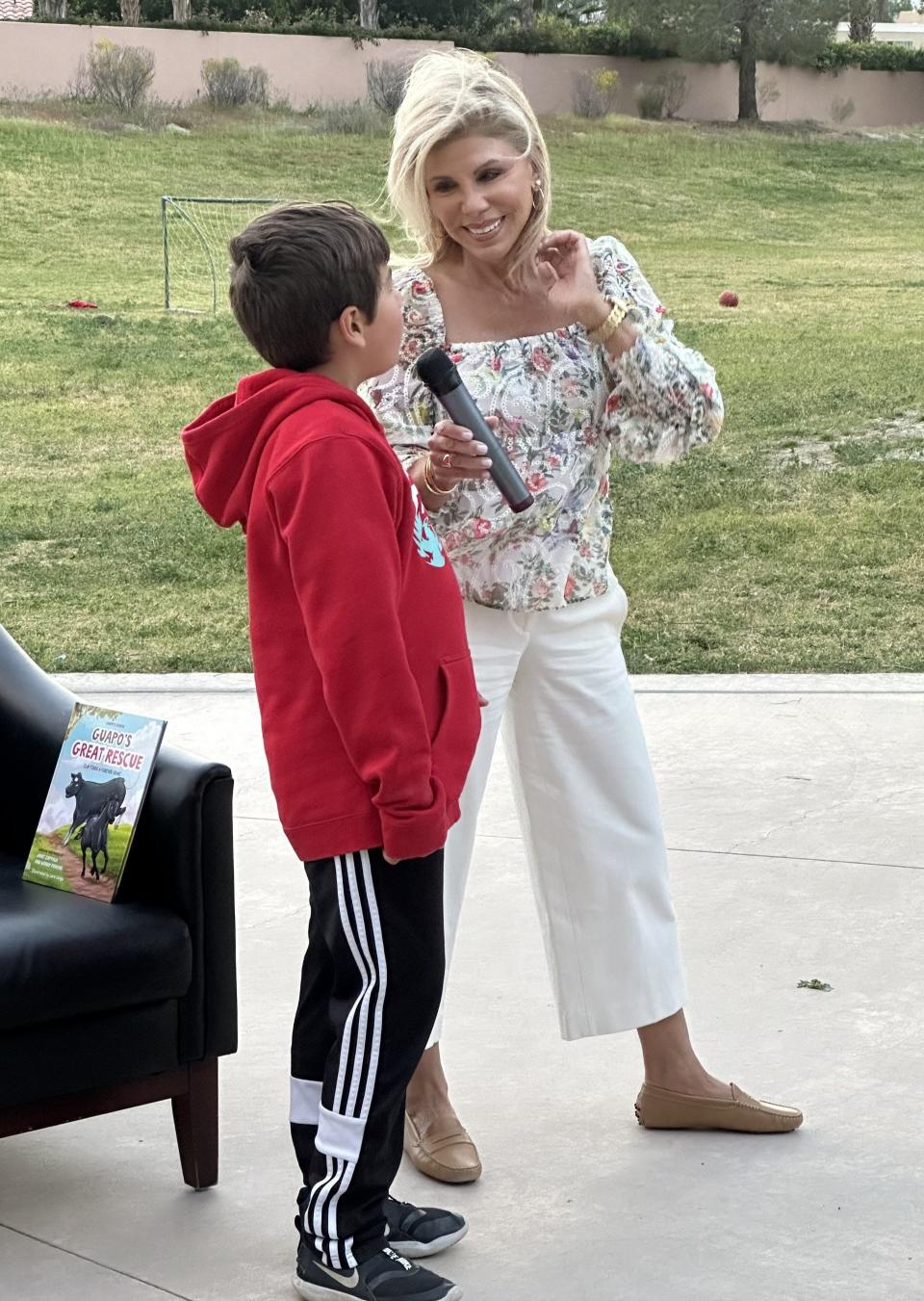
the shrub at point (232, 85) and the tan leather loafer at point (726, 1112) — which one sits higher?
the shrub at point (232, 85)


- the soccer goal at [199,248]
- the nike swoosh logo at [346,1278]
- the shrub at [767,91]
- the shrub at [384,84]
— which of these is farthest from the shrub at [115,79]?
the nike swoosh logo at [346,1278]

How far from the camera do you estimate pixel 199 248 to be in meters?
21.5

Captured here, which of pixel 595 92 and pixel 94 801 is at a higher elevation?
pixel 595 92

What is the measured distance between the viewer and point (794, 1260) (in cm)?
260

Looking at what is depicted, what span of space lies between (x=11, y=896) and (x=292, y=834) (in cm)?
77

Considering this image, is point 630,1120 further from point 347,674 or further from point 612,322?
point 612,322

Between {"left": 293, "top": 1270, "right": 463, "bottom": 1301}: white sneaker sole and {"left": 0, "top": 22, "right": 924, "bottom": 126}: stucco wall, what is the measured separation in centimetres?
3537

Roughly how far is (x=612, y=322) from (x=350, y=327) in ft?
1.97

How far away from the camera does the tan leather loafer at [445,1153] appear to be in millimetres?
2887

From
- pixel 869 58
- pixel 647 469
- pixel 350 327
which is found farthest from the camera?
pixel 869 58

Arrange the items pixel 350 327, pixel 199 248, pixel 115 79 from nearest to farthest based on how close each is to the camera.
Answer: pixel 350 327, pixel 199 248, pixel 115 79

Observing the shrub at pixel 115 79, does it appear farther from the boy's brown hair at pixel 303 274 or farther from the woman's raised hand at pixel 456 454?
the boy's brown hair at pixel 303 274

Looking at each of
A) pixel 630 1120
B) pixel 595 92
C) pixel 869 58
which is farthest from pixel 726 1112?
pixel 869 58

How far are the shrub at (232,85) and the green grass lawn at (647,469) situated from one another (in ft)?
25.1
